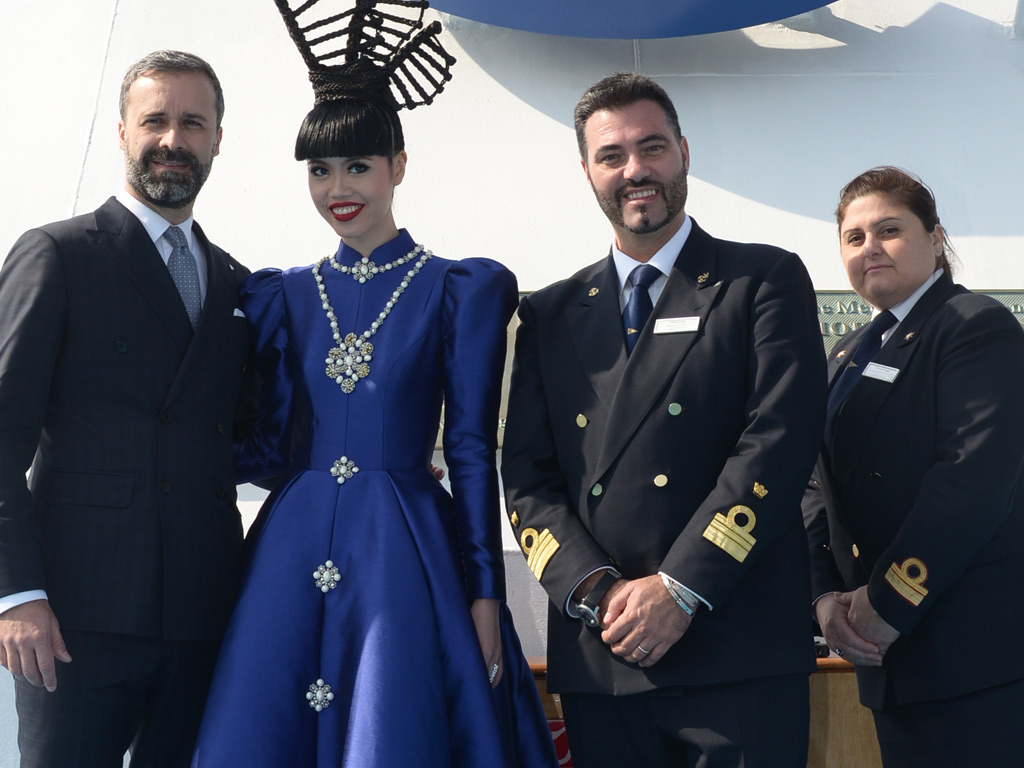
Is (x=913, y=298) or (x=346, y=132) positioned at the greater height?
(x=346, y=132)

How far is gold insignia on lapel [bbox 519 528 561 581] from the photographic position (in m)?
1.81

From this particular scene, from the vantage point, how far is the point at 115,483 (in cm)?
188

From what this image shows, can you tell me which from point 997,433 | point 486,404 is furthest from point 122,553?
point 997,433

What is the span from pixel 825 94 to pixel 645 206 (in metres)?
2.22

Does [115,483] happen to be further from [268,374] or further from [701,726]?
[701,726]

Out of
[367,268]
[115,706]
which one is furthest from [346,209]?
[115,706]

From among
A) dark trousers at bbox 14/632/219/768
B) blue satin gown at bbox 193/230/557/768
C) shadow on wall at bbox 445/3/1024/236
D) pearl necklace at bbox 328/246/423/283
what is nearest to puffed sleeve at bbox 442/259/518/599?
blue satin gown at bbox 193/230/557/768

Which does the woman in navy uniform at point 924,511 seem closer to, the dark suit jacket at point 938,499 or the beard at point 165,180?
the dark suit jacket at point 938,499

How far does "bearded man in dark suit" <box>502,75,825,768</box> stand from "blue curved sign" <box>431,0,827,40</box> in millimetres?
1820

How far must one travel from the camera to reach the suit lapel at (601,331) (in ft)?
6.23

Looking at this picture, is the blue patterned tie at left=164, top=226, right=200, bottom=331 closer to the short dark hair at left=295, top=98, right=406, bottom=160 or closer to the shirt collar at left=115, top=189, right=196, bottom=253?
the shirt collar at left=115, top=189, right=196, bottom=253

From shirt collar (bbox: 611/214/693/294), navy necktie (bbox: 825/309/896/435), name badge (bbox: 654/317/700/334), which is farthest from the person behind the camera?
navy necktie (bbox: 825/309/896/435)

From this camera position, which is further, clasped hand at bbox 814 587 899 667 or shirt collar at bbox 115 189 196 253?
shirt collar at bbox 115 189 196 253

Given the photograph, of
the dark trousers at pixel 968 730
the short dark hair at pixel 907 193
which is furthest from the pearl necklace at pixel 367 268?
the dark trousers at pixel 968 730
